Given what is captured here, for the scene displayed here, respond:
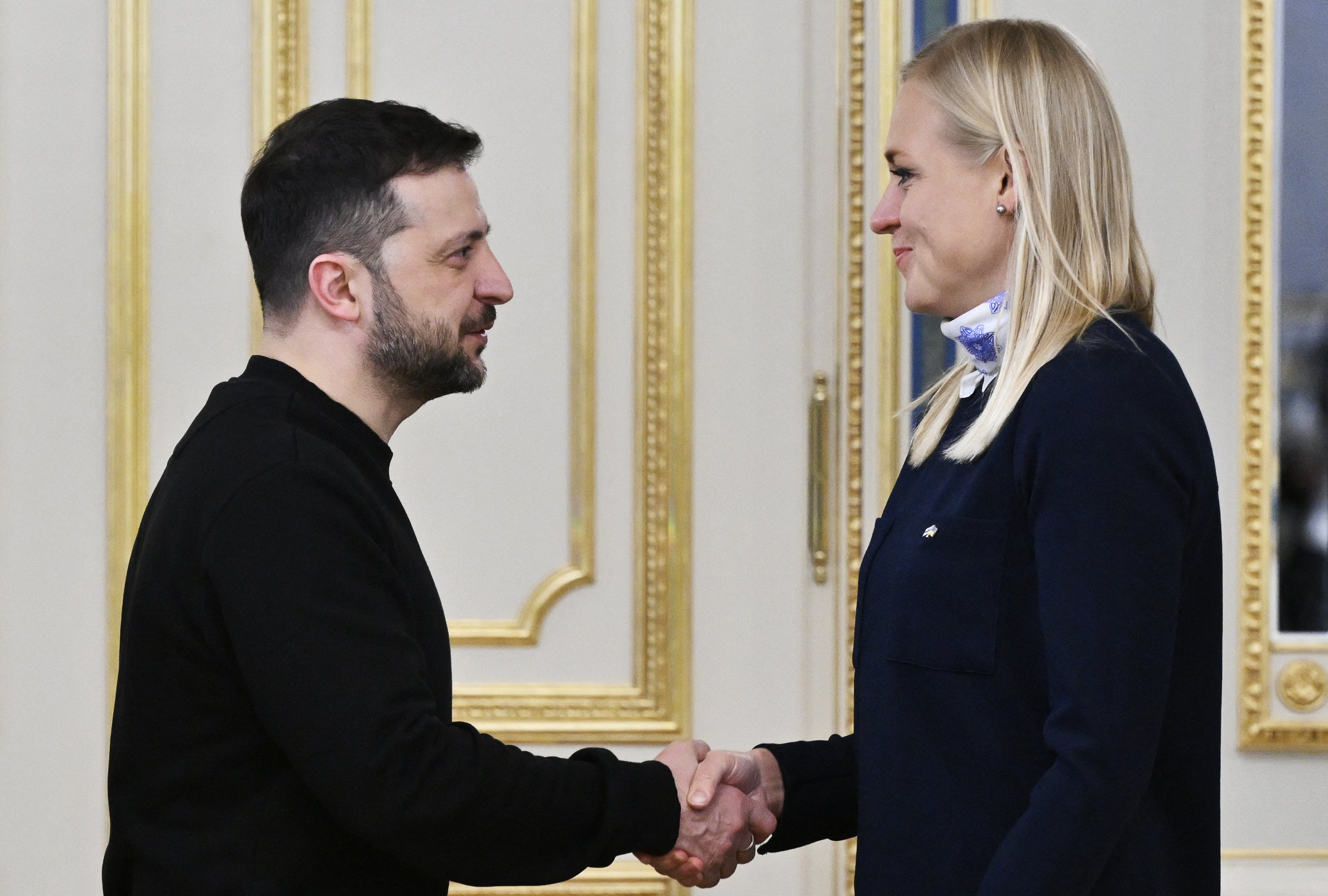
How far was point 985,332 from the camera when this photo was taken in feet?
4.37

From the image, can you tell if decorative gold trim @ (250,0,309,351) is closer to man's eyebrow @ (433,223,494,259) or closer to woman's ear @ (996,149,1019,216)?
man's eyebrow @ (433,223,494,259)

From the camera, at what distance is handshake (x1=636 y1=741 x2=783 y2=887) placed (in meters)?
1.60

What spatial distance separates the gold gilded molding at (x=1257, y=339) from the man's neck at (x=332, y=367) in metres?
1.44

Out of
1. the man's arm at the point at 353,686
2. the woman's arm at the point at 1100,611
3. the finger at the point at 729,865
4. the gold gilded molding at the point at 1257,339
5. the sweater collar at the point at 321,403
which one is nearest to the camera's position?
the woman's arm at the point at 1100,611

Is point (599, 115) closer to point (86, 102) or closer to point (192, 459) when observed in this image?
point (86, 102)

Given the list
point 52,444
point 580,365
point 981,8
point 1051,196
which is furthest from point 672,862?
point 981,8

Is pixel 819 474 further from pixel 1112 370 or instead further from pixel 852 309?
pixel 1112 370

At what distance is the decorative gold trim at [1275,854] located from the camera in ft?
7.35

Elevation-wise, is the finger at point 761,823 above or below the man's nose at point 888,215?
below

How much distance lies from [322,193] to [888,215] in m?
0.60

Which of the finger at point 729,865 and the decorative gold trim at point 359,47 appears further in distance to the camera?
the decorative gold trim at point 359,47

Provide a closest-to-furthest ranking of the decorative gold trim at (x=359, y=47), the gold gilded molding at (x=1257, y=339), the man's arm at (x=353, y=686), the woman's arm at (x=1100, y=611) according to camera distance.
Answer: the woman's arm at (x=1100, y=611) → the man's arm at (x=353, y=686) → the gold gilded molding at (x=1257, y=339) → the decorative gold trim at (x=359, y=47)

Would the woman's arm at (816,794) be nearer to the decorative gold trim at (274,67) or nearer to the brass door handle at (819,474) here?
the brass door handle at (819,474)

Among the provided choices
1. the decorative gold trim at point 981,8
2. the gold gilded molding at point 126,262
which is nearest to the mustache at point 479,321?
the gold gilded molding at point 126,262
